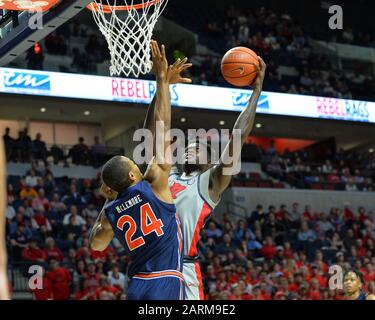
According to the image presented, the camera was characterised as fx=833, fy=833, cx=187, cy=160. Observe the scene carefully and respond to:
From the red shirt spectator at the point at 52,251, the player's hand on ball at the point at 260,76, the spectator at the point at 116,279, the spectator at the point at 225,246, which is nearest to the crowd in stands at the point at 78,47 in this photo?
the red shirt spectator at the point at 52,251

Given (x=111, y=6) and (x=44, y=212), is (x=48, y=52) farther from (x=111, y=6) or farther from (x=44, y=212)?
(x=111, y=6)

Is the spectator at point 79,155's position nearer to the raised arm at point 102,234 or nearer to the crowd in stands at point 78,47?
the crowd in stands at point 78,47

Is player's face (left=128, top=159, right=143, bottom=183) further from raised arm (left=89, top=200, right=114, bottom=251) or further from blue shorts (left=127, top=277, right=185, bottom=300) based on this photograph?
blue shorts (left=127, top=277, right=185, bottom=300)

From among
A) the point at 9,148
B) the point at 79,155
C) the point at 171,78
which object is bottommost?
the point at 171,78

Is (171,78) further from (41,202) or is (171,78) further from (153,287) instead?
(41,202)

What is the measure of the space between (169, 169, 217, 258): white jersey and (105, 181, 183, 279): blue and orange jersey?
24.2 inches

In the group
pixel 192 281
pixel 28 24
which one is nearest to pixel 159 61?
pixel 192 281

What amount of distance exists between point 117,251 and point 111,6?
652cm

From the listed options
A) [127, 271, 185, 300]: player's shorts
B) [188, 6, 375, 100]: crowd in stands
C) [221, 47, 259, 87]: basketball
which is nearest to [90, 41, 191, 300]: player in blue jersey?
[127, 271, 185, 300]: player's shorts

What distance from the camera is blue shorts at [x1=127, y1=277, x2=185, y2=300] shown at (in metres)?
A: 4.32

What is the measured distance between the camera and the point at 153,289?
433 centimetres

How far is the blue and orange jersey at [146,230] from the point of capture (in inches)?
168

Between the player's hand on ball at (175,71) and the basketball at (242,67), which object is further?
the basketball at (242,67)

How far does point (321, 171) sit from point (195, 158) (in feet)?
Result: 49.8
